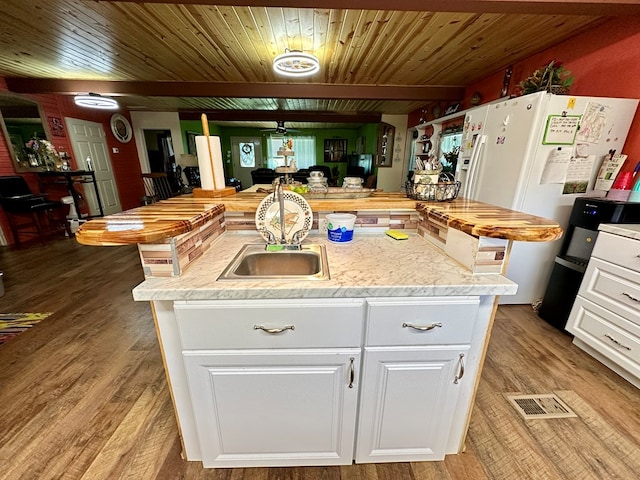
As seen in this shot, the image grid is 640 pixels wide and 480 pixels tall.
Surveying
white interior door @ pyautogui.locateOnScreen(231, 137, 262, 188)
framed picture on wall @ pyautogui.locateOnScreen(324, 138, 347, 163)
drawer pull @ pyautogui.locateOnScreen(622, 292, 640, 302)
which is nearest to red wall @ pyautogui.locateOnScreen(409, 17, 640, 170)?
drawer pull @ pyautogui.locateOnScreen(622, 292, 640, 302)

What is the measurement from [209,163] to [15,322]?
2.25m

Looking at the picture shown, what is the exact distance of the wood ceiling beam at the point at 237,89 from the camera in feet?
12.9

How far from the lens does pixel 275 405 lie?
1.00 metres

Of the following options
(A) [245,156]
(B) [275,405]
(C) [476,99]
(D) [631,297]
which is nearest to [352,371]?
(B) [275,405]

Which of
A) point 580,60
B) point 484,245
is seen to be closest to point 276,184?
point 484,245

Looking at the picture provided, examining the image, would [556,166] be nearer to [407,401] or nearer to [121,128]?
[407,401]

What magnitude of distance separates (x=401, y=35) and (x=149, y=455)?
3536mm

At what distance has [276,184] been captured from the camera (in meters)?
1.25

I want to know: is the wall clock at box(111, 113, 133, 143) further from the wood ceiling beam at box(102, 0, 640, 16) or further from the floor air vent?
the floor air vent

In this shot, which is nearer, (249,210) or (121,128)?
(249,210)

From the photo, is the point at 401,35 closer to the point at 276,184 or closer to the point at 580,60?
the point at 580,60

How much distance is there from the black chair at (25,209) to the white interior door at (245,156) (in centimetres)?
608

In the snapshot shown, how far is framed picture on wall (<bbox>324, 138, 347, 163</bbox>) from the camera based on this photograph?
9.89 m

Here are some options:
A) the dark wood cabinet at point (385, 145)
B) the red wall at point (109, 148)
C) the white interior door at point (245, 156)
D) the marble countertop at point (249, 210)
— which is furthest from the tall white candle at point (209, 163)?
the white interior door at point (245, 156)
